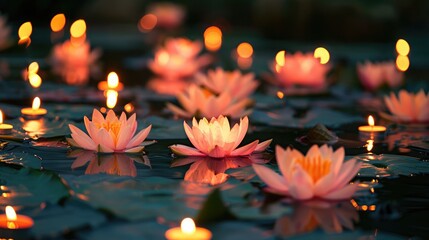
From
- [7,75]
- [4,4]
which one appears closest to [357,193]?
[7,75]

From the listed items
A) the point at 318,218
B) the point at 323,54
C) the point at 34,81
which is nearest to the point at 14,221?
the point at 318,218

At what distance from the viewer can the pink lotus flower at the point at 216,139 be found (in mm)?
3123

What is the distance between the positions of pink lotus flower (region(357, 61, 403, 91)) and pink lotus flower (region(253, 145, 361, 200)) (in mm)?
3279

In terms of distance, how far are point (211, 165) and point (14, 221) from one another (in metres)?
1.07

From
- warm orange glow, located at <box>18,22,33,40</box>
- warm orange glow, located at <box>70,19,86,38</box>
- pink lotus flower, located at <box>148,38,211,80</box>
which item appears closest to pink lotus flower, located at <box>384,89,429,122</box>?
warm orange glow, located at <box>18,22,33,40</box>

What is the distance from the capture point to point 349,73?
704cm

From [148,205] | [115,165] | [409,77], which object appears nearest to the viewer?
[148,205]

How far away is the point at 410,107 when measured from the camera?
4.43m

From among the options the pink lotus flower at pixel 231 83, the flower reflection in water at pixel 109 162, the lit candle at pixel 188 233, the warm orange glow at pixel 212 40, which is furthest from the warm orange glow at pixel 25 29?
the warm orange glow at pixel 212 40

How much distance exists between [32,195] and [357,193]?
44.1 inches

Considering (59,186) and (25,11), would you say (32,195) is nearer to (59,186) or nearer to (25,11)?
(59,186)

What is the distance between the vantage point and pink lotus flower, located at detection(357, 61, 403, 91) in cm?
588

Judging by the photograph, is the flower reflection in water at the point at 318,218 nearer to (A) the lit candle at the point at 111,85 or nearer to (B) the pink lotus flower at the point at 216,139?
(B) the pink lotus flower at the point at 216,139

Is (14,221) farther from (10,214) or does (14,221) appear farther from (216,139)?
(216,139)
